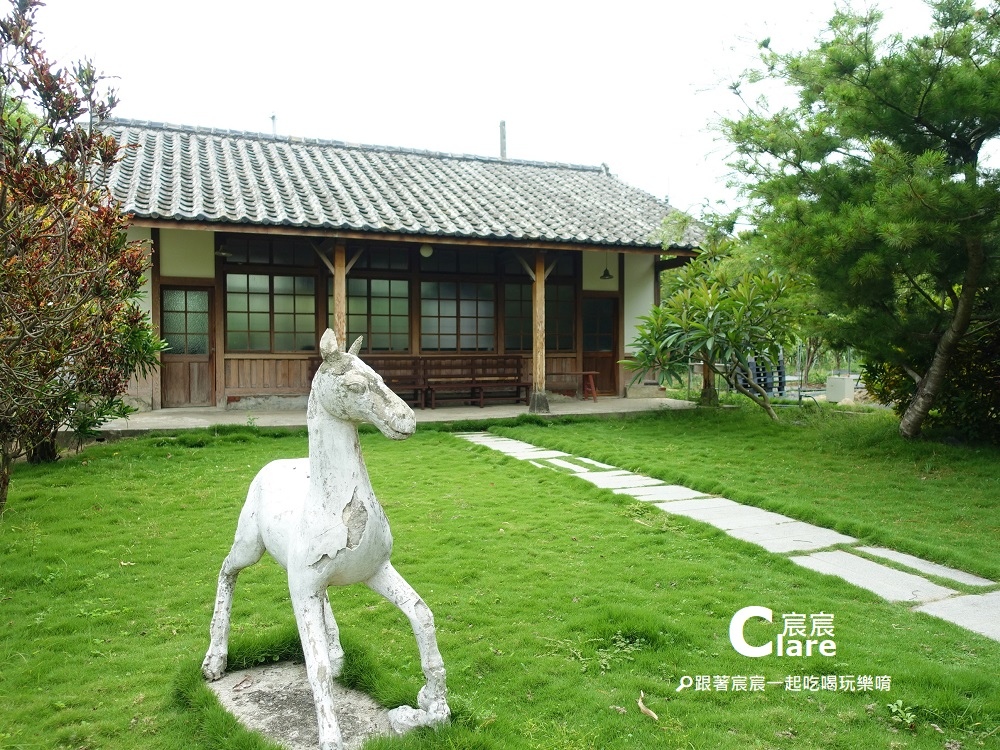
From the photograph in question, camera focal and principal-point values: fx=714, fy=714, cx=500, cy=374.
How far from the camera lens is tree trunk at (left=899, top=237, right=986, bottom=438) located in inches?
235

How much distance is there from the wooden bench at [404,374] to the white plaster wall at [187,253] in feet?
8.64

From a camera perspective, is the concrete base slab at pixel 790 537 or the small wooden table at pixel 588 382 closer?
the concrete base slab at pixel 790 537

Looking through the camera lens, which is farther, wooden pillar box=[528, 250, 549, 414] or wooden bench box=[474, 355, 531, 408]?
wooden bench box=[474, 355, 531, 408]

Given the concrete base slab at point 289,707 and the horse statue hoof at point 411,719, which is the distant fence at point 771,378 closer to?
the concrete base slab at point 289,707

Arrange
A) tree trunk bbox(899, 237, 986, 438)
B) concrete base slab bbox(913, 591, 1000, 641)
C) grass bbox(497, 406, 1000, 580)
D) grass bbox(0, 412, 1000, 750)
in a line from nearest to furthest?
grass bbox(0, 412, 1000, 750) < concrete base slab bbox(913, 591, 1000, 641) < grass bbox(497, 406, 1000, 580) < tree trunk bbox(899, 237, 986, 438)

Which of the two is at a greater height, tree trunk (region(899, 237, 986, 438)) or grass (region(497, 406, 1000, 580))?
tree trunk (region(899, 237, 986, 438))

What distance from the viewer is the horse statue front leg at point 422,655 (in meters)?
2.26

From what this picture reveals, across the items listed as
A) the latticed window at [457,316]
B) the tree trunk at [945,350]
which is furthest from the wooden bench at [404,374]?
the tree trunk at [945,350]

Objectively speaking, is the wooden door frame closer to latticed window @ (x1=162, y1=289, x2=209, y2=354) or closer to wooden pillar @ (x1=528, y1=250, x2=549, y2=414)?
latticed window @ (x1=162, y1=289, x2=209, y2=354)

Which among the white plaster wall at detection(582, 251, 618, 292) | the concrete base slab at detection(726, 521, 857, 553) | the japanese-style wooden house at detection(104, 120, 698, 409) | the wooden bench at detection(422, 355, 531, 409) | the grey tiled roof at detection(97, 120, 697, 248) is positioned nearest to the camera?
the concrete base slab at detection(726, 521, 857, 553)

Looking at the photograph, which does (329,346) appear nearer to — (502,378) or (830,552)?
(830,552)

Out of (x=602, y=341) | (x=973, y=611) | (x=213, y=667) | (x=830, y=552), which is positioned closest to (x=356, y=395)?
(x=213, y=667)

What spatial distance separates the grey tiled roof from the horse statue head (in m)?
7.16

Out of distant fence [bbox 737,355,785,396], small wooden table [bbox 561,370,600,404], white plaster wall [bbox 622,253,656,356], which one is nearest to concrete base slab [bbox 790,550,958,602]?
small wooden table [bbox 561,370,600,404]
